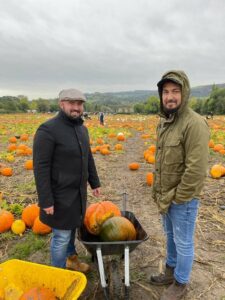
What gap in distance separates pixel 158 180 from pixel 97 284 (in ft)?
5.32

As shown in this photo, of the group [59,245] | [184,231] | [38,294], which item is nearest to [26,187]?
[59,245]

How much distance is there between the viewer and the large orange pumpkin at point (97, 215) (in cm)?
365

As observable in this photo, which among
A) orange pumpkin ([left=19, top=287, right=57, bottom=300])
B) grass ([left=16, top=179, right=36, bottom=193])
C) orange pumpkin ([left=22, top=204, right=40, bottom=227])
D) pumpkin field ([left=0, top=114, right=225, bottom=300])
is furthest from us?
grass ([left=16, top=179, right=36, bottom=193])

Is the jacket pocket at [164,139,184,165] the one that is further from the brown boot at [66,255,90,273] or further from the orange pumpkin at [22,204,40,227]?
the orange pumpkin at [22,204,40,227]

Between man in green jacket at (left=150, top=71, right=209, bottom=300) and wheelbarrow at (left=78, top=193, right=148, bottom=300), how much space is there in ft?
1.51

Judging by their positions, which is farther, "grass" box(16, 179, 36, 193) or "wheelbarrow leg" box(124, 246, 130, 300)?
"grass" box(16, 179, 36, 193)

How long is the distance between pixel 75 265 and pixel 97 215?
0.88m

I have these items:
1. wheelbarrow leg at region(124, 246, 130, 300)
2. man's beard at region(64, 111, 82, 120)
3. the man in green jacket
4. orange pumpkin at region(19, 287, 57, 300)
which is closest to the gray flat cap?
man's beard at region(64, 111, 82, 120)

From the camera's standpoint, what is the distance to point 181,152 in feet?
9.91

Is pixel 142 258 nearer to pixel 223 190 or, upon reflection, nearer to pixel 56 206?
pixel 56 206

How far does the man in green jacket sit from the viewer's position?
114 inches

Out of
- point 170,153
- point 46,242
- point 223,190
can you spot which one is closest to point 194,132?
point 170,153

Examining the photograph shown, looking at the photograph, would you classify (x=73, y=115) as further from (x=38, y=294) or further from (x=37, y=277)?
(x=38, y=294)

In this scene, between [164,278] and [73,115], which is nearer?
[73,115]
